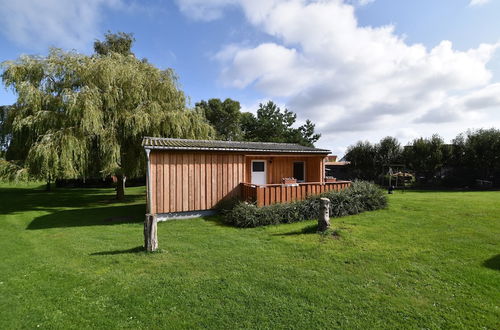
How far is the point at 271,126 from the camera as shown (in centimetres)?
3016

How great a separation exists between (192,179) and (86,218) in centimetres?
481

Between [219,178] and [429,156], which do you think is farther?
[429,156]

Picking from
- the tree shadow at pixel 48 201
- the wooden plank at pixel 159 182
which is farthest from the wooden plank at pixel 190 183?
the tree shadow at pixel 48 201

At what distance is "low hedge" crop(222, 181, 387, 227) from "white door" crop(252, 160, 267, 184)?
3.64 meters

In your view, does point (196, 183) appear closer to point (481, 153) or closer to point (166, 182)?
point (166, 182)

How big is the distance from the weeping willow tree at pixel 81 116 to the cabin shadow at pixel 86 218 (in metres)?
1.97

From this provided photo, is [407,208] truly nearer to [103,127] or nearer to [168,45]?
[168,45]

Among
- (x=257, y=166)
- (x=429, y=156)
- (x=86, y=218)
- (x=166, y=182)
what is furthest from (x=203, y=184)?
(x=429, y=156)

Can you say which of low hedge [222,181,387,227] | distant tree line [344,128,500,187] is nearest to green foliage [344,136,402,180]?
distant tree line [344,128,500,187]

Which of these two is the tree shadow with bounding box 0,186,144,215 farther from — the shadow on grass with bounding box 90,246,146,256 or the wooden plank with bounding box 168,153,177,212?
the shadow on grass with bounding box 90,246,146,256

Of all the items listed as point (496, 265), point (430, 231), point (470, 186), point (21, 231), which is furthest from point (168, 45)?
point (470, 186)

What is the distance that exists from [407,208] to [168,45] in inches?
550

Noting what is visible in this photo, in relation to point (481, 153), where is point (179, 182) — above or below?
below

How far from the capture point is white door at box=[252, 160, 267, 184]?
12.8 meters
